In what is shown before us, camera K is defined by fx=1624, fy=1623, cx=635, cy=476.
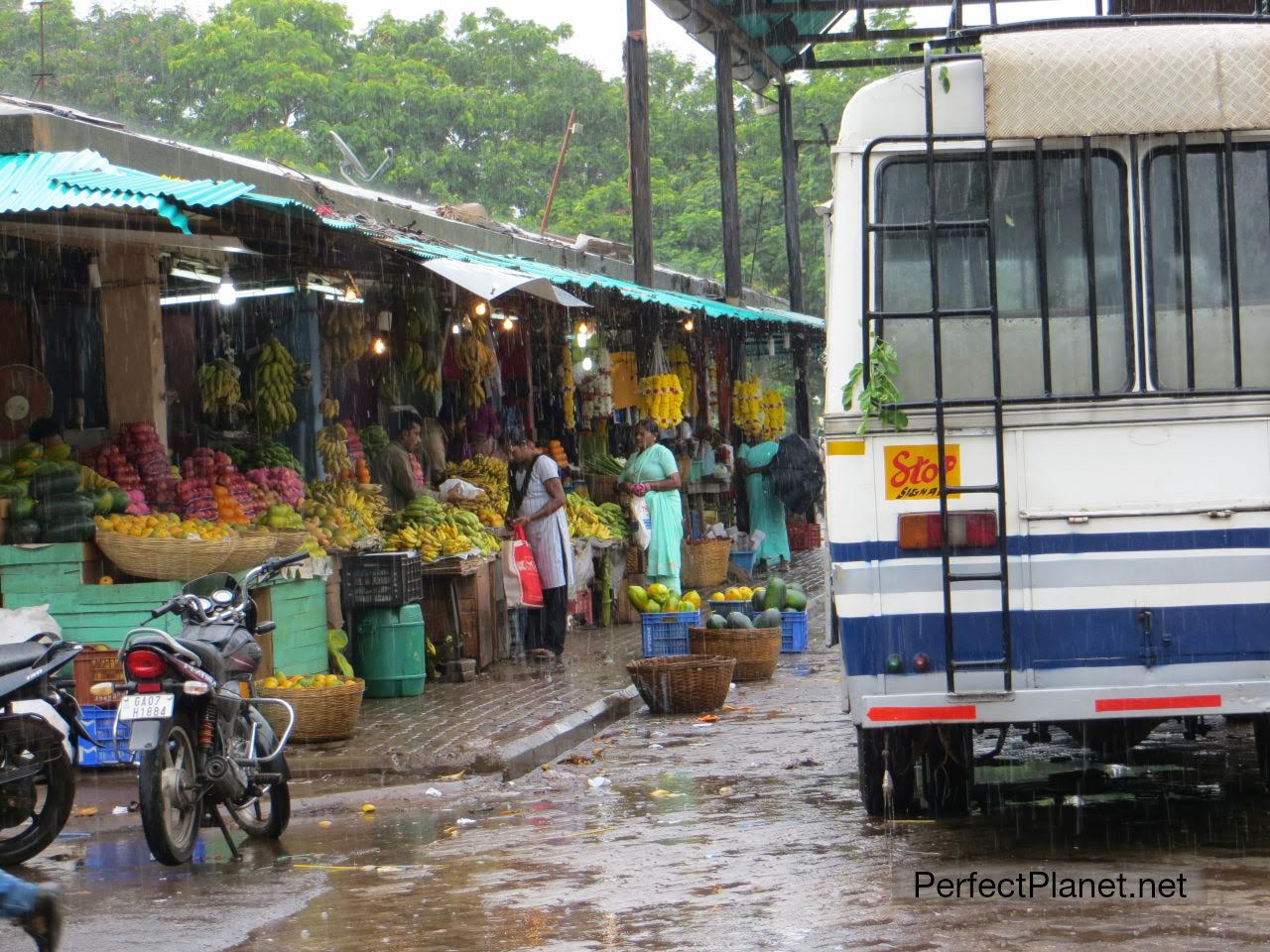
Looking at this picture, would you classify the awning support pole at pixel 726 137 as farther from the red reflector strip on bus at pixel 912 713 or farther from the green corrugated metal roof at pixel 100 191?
the red reflector strip on bus at pixel 912 713

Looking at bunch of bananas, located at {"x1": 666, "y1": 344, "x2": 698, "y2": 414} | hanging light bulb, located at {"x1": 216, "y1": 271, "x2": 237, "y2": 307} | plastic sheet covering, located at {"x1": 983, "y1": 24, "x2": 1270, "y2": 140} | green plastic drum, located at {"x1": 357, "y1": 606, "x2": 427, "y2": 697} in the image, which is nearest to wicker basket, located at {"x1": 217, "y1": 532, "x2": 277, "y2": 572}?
green plastic drum, located at {"x1": 357, "y1": 606, "x2": 427, "y2": 697}

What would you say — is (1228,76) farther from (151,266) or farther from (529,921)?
(151,266)

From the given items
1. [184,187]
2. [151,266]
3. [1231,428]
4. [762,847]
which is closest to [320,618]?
[151,266]

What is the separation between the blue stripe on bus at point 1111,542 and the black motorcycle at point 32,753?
143 inches

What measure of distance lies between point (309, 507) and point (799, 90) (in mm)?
33606

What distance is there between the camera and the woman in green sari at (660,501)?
1616cm

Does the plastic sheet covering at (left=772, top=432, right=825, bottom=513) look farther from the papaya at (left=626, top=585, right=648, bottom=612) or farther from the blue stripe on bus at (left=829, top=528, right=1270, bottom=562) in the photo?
the blue stripe on bus at (left=829, top=528, right=1270, bottom=562)

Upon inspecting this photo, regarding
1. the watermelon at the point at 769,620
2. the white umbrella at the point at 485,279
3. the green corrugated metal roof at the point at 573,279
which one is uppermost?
the green corrugated metal roof at the point at 573,279

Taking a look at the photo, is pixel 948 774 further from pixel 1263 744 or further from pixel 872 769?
pixel 1263 744

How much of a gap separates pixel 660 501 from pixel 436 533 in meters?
3.66

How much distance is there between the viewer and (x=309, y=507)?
39.6ft

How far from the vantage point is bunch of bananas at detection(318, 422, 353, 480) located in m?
13.4

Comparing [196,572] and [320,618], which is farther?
[320,618]

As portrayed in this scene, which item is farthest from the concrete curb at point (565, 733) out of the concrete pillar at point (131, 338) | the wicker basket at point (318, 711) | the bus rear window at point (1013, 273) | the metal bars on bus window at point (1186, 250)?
the metal bars on bus window at point (1186, 250)
